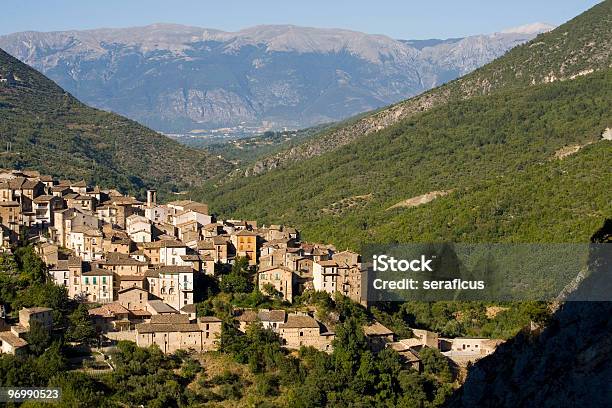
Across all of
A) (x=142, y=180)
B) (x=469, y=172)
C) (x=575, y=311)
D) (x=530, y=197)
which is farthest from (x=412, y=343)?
(x=142, y=180)

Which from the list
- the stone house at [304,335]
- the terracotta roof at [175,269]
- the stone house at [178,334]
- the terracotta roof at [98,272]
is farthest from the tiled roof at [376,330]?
the terracotta roof at [98,272]

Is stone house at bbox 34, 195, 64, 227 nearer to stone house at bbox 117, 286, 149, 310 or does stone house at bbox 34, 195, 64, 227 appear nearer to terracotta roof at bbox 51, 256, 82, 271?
terracotta roof at bbox 51, 256, 82, 271

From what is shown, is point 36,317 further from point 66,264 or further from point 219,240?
point 219,240

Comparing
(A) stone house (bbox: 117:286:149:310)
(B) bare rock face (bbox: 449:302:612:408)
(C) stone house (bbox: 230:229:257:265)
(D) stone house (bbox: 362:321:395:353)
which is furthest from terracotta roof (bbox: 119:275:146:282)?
(B) bare rock face (bbox: 449:302:612:408)

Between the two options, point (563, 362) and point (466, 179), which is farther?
point (466, 179)

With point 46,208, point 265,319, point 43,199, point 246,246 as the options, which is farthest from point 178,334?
point 43,199

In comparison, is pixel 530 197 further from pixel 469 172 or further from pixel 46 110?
pixel 46 110

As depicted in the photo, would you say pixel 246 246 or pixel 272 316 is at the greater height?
pixel 246 246
